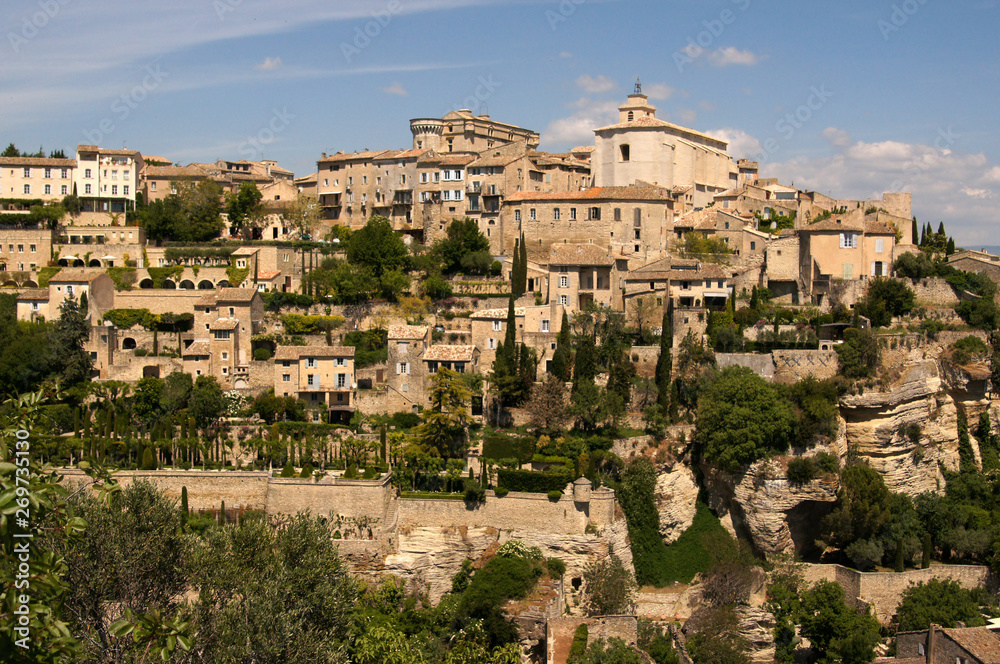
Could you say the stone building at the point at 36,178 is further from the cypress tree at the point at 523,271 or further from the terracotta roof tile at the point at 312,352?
the cypress tree at the point at 523,271

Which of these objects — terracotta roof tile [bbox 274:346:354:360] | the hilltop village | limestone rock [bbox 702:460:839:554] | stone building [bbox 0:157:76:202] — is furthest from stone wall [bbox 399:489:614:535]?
stone building [bbox 0:157:76:202]

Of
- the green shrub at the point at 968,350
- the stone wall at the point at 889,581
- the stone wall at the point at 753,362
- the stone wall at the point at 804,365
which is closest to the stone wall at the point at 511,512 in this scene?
the stone wall at the point at 889,581

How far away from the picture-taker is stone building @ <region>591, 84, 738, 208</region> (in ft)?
186

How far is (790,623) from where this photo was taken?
33812 mm

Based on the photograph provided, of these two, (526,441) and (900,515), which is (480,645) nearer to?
(526,441)

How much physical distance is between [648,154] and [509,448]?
2629cm

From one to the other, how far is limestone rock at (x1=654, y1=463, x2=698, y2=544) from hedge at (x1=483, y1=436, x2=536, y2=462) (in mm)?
5264

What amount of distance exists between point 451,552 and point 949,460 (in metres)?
22.4

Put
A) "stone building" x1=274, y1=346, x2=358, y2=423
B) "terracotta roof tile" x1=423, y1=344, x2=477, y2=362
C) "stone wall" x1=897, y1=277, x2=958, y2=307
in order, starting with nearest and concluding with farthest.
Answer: "terracotta roof tile" x1=423, y1=344, x2=477, y2=362
"stone building" x1=274, y1=346, x2=358, y2=423
"stone wall" x1=897, y1=277, x2=958, y2=307

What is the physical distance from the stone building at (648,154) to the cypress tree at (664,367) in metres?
17.8

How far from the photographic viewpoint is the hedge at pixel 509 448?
36.7 m

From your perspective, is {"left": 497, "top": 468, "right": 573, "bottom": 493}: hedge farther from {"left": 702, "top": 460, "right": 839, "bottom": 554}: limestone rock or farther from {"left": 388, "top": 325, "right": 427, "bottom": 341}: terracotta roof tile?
{"left": 388, "top": 325, "right": 427, "bottom": 341}: terracotta roof tile

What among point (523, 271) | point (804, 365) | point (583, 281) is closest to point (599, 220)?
point (523, 271)

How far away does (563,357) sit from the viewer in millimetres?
40406
